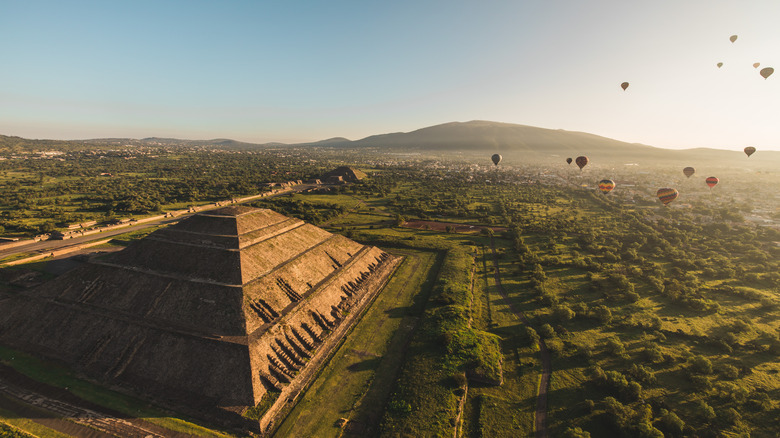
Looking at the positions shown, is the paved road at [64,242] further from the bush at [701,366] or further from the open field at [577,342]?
the bush at [701,366]

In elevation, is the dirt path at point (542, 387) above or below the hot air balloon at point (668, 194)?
below

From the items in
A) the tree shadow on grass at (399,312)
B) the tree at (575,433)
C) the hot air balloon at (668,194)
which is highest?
the hot air balloon at (668,194)

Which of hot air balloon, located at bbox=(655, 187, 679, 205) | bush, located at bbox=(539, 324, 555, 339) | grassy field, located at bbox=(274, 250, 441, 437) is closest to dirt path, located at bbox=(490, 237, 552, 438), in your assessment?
bush, located at bbox=(539, 324, 555, 339)

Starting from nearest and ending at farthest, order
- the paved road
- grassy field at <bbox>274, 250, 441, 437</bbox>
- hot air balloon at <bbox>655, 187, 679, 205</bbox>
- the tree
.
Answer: the tree < grassy field at <bbox>274, 250, 441, 437</bbox> < the paved road < hot air balloon at <bbox>655, 187, 679, 205</bbox>

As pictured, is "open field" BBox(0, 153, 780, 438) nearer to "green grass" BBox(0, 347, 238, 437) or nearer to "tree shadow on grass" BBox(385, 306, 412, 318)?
"tree shadow on grass" BBox(385, 306, 412, 318)

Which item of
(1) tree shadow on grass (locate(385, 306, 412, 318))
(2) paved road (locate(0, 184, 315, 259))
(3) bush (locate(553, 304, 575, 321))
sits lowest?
(1) tree shadow on grass (locate(385, 306, 412, 318))

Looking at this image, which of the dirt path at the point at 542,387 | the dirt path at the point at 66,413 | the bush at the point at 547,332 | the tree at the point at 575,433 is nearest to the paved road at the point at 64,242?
the dirt path at the point at 66,413
